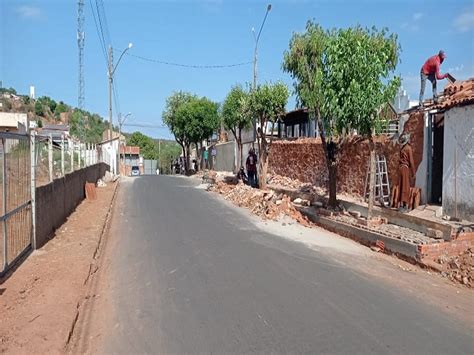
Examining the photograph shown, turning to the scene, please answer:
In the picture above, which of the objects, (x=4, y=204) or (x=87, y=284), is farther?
(x=4, y=204)

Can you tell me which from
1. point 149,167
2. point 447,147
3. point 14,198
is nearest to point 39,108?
point 149,167

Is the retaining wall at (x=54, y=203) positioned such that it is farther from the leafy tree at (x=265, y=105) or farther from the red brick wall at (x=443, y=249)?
the leafy tree at (x=265, y=105)

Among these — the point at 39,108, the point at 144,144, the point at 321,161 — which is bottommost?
the point at 321,161

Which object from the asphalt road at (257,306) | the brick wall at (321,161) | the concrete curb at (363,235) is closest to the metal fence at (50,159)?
the asphalt road at (257,306)

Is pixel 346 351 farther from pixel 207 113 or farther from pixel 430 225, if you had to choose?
pixel 207 113

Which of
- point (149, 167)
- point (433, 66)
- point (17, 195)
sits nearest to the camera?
point (17, 195)

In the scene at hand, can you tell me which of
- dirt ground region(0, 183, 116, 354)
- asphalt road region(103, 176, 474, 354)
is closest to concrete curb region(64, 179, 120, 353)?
dirt ground region(0, 183, 116, 354)

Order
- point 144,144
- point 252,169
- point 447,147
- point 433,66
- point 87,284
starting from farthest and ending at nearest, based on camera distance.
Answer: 1. point 144,144
2. point 252,169
3. point 433,66
4. point 447,147
5. point 87,284

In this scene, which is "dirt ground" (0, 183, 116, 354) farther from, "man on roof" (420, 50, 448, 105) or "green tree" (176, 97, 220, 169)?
"green tree" (176, 97, 220, 169)

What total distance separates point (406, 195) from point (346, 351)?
8846 mm

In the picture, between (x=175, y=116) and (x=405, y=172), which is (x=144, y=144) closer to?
(x=175, y=116)

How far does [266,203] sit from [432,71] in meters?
6.50

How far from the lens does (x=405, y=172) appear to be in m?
12.9

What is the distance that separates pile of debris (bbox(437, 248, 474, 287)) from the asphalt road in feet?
4.72
